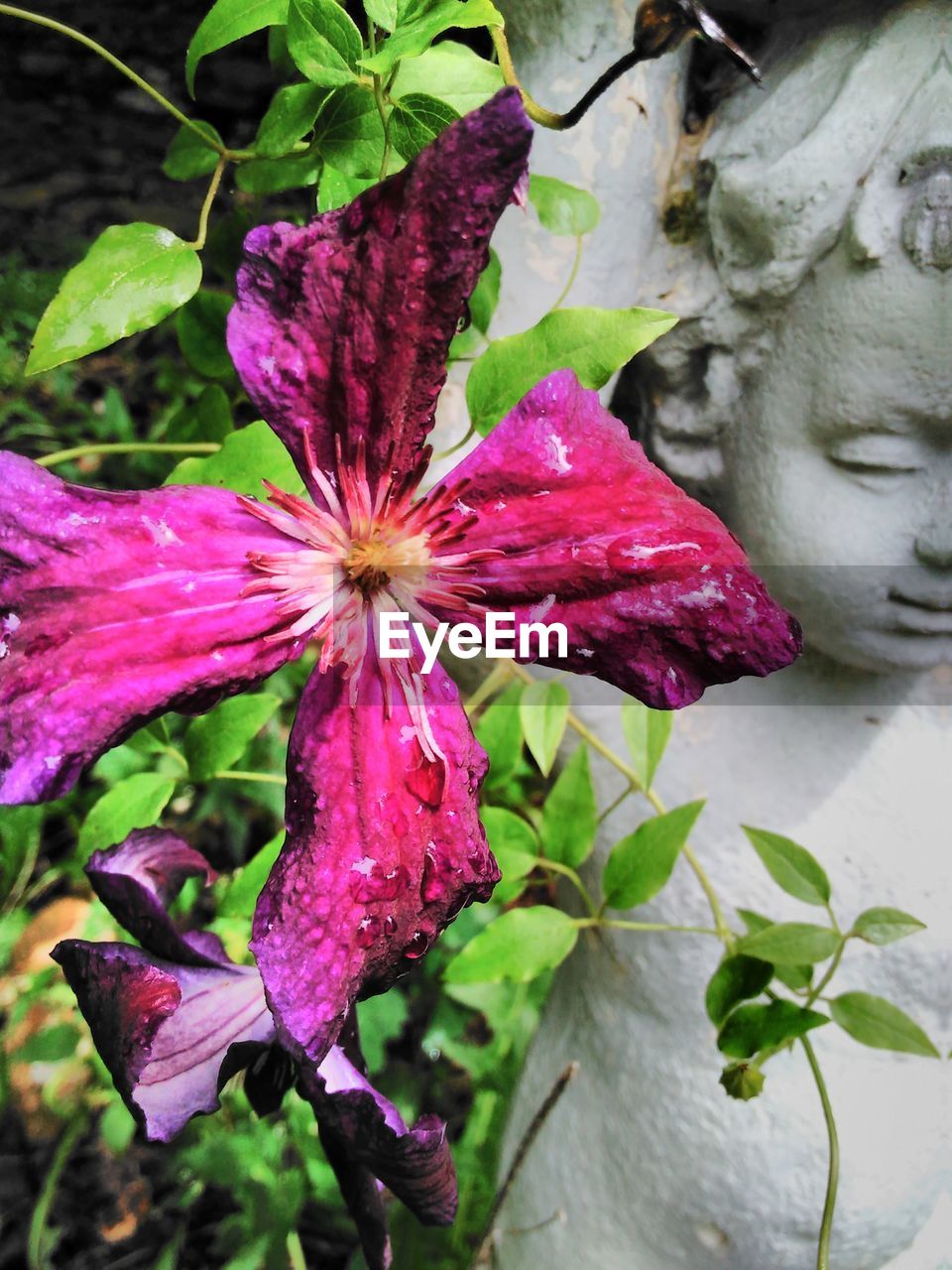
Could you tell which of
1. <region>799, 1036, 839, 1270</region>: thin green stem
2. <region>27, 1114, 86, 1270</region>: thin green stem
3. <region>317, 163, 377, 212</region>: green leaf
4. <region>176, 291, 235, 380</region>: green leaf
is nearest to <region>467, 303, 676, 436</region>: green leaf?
<region>317, 163, 377, 212</region>: green leaf

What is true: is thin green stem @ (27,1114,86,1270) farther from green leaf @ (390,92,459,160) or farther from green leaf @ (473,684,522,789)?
green leaf @ (390,92,459,160)

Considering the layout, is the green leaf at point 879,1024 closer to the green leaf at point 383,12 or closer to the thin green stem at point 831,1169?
the thin green stem at point 831,1169

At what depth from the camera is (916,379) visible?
73 cm

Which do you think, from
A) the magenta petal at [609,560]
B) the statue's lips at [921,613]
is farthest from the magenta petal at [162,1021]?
the statue's lips at [921,613]

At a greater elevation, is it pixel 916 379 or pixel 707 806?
pixel 916 379

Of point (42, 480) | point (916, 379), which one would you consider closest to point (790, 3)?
point (916, 379)

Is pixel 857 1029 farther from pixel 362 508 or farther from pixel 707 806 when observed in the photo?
pixel 362 508

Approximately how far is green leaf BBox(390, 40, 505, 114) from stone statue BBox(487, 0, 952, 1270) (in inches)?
10.5

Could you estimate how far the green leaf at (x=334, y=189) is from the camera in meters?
0.57

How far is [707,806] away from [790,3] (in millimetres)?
670

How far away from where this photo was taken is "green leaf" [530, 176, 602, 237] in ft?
2.28

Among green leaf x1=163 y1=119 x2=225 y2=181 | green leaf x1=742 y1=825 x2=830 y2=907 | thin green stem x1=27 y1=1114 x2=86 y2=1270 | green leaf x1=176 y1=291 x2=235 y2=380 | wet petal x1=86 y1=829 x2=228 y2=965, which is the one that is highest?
green leaf x1=163 y1=119 x2=225 y2=181

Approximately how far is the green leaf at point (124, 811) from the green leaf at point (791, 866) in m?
0.40

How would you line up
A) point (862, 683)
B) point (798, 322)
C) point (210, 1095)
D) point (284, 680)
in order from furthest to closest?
1. point (284, 680)
2. point (862, 683)
3. point (798, 322)
4. point (210, 1095)
